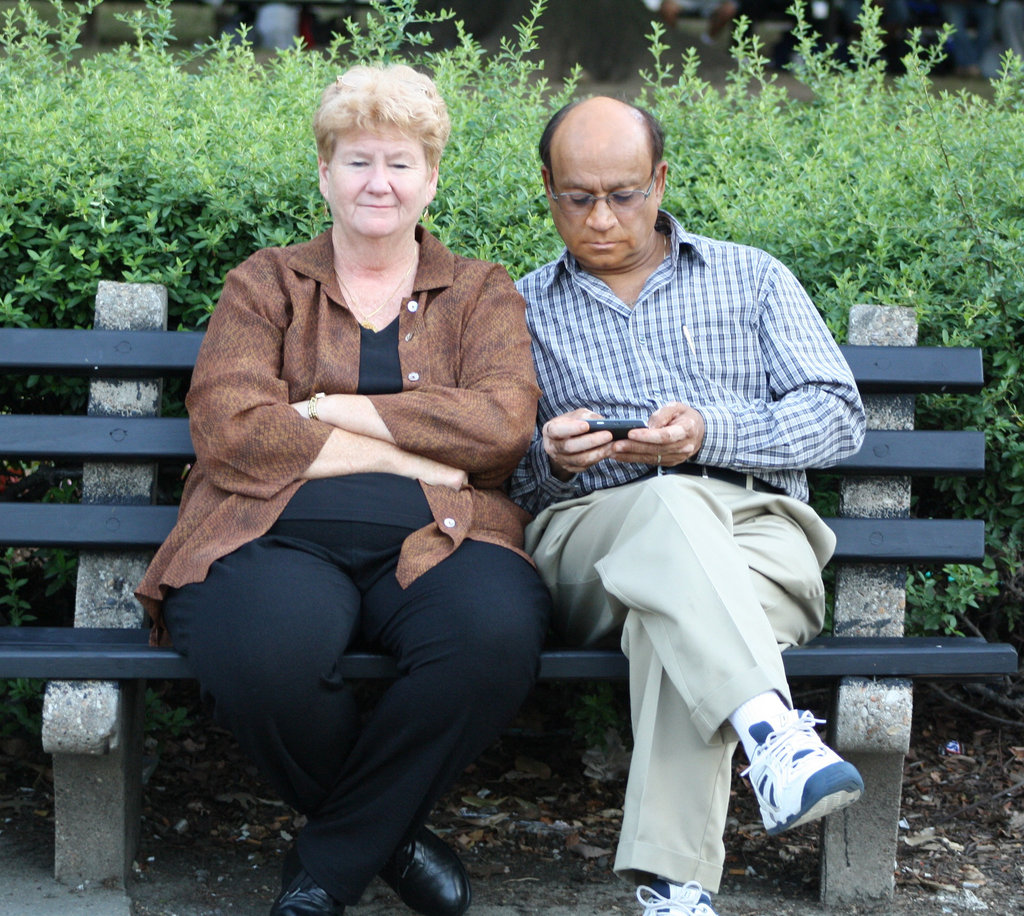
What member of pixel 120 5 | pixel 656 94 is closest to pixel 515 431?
pixel 656 94

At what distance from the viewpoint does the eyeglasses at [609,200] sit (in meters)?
3.07

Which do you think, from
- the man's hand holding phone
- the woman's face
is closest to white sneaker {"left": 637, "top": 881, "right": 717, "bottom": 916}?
the man's hand holding phone

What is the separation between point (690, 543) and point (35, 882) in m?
1.63

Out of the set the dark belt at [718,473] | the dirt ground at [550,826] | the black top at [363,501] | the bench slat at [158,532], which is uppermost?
the dark belt at [718,473]

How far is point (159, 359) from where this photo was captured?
3.08 metres

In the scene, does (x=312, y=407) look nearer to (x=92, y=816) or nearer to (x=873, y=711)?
(x=92, y=816)

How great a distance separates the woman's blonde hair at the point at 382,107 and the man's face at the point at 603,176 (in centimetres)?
33

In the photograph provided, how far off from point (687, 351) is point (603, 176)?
47 centimetres

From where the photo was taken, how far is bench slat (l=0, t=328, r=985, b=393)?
10.0 ft

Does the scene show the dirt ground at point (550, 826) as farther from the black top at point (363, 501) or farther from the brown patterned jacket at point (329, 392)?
the black top at point (363, 501)

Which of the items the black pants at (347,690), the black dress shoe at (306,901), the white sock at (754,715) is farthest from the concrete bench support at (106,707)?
the white sock at (754,715)

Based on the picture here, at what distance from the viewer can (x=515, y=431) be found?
2.78 metres

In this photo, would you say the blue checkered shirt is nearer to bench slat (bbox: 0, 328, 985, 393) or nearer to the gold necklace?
bench slat (bbox: 0, 328, 985, 393)

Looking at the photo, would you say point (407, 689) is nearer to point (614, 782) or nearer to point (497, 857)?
point (497, 857)
